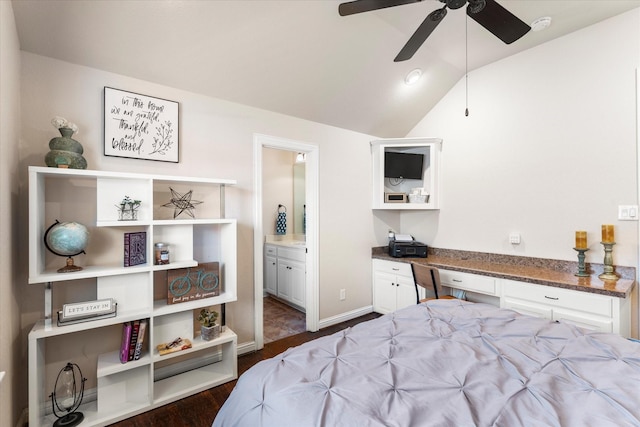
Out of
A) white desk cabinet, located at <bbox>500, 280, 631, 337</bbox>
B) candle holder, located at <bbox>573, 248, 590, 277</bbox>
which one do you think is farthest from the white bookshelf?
candle holder, located at <bbox>573, 248, 590, 277</bbox>

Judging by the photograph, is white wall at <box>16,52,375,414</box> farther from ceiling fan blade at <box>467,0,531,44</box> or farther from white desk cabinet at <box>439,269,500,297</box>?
ceiling fan blade at <box>467,0,531,44</box>

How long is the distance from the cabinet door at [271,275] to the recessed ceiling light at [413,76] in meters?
2.83

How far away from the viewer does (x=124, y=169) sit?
2.09 metres

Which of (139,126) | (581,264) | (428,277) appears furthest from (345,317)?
(139,126)

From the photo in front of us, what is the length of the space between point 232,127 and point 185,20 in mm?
845

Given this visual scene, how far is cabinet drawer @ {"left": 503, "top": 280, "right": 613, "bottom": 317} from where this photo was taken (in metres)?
2.05

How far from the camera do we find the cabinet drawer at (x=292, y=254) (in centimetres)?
358

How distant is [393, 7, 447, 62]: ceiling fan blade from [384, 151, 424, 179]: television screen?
5.39 feet

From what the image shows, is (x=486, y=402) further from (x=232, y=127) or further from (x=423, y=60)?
(x=423, y=60)

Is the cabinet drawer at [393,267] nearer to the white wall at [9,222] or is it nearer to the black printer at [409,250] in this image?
the black printer at [409,250]

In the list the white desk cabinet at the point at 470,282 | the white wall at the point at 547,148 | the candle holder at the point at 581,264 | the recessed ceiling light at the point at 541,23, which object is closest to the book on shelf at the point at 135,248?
the white desk cabinet at the point at 470,282

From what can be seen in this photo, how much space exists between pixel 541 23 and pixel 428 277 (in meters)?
2.33

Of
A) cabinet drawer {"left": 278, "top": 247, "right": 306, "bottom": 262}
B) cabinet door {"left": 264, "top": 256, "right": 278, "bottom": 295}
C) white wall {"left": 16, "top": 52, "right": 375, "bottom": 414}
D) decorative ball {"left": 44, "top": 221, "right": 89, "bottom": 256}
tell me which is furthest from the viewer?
cabinet door {"left": 264, "top": 256, "right": 278, "bottom": 295}

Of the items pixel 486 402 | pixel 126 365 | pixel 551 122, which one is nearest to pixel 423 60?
pixel 551 122
